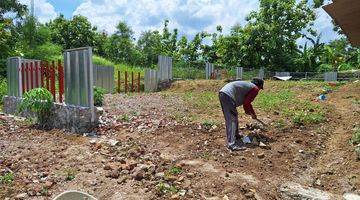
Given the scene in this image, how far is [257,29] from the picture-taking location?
32500 millimetres

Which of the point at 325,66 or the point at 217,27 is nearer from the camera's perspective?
the point at 325,66

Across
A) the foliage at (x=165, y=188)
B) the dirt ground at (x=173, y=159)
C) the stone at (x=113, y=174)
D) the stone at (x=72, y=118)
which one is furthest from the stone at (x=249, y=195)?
the stone at (x=72, y=118)

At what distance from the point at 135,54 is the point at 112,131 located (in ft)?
95.6

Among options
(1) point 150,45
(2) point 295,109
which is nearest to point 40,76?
(2) point 295,109

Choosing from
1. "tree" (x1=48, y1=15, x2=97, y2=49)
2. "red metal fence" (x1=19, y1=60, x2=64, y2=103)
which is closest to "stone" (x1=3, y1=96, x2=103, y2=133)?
"red metal fence" (x1=19, y1=60, x2=64, y2=103)

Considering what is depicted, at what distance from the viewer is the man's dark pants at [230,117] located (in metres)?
8.09

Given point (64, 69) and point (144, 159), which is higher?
point (64, 69)

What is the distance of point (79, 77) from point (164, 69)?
12230 millimetres

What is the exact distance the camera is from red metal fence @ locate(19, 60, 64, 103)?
428 inches

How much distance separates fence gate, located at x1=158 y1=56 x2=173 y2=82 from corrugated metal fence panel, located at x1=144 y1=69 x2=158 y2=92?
414 millimetres

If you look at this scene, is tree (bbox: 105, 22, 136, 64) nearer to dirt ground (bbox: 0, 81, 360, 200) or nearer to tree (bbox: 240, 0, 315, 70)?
tree (bbox: 240, 0, 315, 70)

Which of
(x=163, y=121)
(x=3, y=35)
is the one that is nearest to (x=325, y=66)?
(x=3, y=35)

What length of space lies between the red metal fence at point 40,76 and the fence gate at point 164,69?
10.0 m

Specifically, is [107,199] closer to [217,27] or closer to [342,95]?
[342,95]
